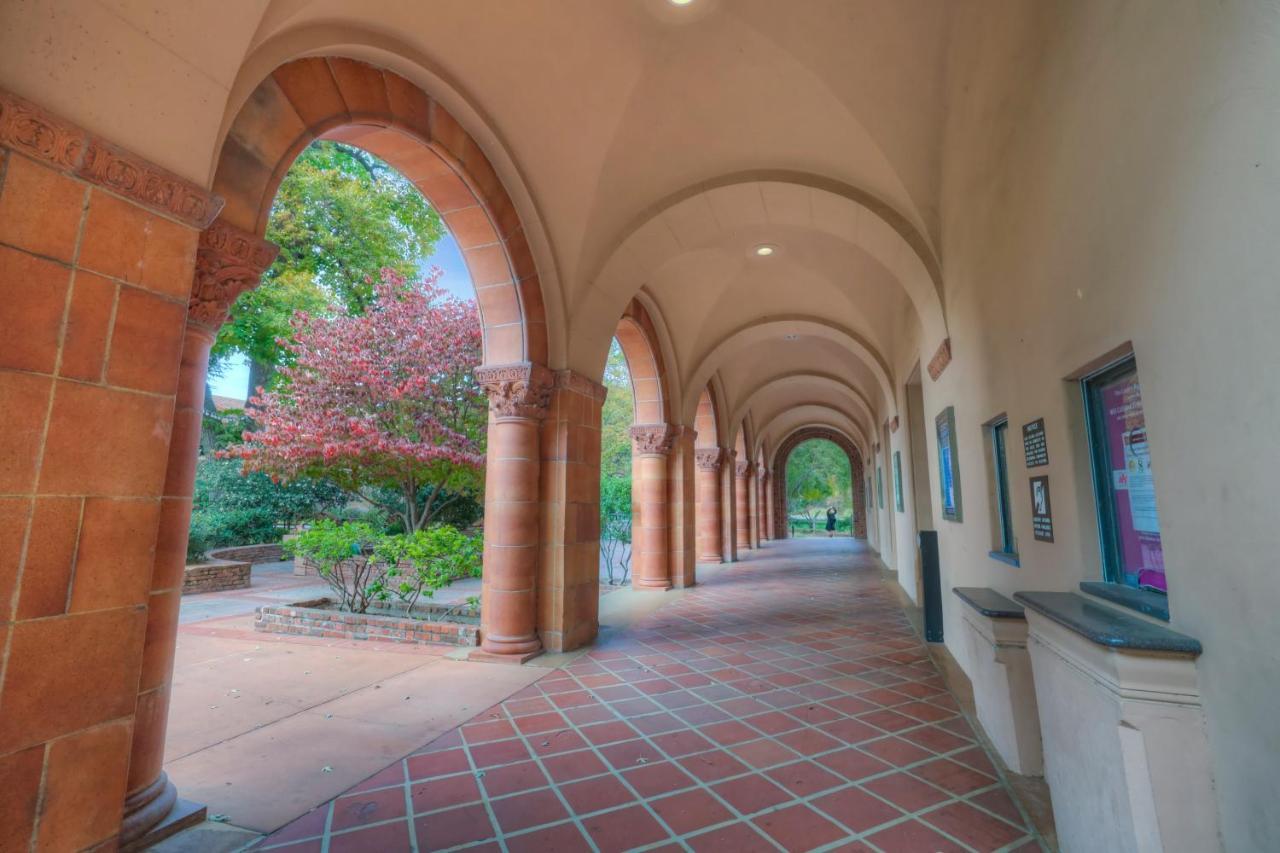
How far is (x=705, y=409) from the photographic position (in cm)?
1155

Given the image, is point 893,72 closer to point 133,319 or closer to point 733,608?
point 133,319

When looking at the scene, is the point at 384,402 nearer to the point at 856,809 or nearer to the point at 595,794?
the point at 595,794

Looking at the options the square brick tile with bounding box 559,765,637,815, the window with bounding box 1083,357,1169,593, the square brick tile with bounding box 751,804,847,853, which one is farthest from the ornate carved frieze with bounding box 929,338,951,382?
the square brick tile with bounding box 559,765,637,815

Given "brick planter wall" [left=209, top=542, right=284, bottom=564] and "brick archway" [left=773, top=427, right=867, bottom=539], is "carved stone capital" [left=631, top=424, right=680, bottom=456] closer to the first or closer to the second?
"brick planter wall" [left=209, top=542, right=284, bottom=564]

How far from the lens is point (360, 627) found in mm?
5277

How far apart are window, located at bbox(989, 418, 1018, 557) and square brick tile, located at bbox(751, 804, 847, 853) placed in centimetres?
194

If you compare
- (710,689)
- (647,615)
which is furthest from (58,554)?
(647,615)

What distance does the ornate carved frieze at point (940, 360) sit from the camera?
4.47 m

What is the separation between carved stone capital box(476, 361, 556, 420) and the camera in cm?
482

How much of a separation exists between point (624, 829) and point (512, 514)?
284cm

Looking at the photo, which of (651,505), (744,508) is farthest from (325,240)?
(744,508)

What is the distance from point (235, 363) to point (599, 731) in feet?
51.6

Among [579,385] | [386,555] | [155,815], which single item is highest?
[579,385]

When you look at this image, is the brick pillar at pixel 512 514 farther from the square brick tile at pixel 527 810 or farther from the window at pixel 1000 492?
the window at pixel 1000 492
